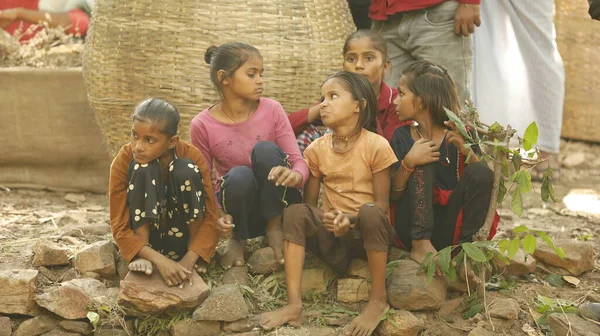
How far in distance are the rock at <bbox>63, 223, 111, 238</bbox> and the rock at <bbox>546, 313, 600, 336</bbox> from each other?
2.06m

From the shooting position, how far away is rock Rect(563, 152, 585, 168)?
20.3ft

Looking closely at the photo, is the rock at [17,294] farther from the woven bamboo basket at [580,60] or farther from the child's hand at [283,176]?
the woven bamboo basket at [580,60]

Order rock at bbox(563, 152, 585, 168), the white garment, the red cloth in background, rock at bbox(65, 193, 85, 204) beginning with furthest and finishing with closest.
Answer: rock at bbox(563, 152, 585, 168) → the red cloth in background → the white garment → rock at bbox(65, 193, 85, 204)

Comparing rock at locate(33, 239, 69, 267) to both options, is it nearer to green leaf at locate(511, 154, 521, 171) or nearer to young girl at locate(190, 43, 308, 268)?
young girl at locate(190, 43, 308, 268)

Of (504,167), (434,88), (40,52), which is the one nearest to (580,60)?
(434,88)

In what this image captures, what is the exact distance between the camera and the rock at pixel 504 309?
10.5 ft

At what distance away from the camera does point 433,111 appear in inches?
132

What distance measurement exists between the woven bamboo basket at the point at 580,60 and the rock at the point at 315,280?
11.6 ft

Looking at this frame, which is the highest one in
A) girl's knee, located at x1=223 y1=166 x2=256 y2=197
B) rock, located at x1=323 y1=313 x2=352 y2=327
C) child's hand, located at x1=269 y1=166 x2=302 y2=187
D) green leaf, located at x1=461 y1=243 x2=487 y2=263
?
child's hand, located at x1=269 y1=166 x2=302 y2=187

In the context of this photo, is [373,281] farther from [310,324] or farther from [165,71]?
[165,71]

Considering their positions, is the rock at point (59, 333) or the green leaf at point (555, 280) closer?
the rock at point (59, 333)

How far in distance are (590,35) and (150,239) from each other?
160 inches

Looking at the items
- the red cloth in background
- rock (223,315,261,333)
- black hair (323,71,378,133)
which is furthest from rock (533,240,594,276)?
the red cloth in background

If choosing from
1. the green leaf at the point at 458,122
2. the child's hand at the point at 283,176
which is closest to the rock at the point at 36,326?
the child's hand at the point at 283,176
